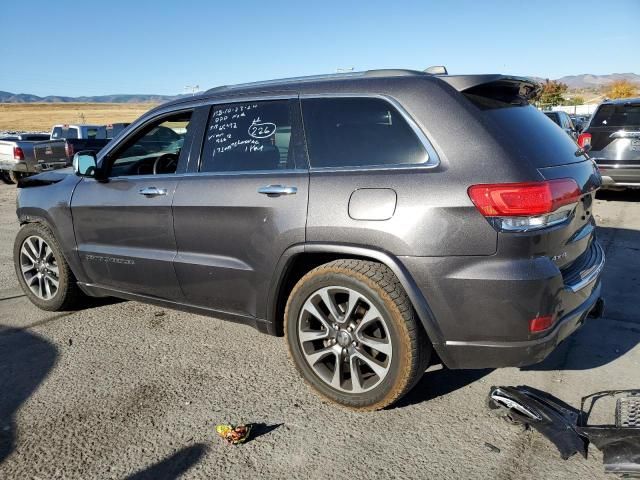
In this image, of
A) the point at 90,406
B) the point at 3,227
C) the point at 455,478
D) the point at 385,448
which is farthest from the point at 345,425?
the point at 3,227

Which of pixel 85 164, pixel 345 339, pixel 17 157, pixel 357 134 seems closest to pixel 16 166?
pixel 17 157

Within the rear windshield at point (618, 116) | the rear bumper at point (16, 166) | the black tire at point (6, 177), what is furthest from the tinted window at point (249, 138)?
the black tire at point (6, 177)

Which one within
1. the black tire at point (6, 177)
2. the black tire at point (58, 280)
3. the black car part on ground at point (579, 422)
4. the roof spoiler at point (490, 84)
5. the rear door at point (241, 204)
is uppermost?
the roof spoiler at point (490, 84)

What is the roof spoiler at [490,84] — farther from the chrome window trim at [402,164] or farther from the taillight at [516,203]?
the taillight at [516,203]

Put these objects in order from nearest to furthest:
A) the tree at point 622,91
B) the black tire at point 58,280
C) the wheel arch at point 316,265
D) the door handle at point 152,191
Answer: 1. the wheel arch at point 316,265
2. the door handle at point 152,191
3. the black tire at point 58,280
4. the tree at point 622,91

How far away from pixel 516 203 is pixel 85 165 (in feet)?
10.2

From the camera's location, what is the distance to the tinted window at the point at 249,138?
3.36 meters

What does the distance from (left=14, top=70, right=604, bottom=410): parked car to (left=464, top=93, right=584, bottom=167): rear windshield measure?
0.01m

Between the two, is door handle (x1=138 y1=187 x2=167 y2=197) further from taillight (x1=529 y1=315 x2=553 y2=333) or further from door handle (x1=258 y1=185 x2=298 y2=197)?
taillight (x1=529 y1=315 x2=553 y2=333)

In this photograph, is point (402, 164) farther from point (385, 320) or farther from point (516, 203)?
point (385, 320)

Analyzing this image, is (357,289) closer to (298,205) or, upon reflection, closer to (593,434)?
(298,205)

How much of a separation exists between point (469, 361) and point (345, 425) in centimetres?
75

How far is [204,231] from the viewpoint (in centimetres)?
353

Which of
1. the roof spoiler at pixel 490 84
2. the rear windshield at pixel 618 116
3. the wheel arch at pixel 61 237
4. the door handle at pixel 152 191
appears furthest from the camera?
the rear windshield at pixel 618 116
